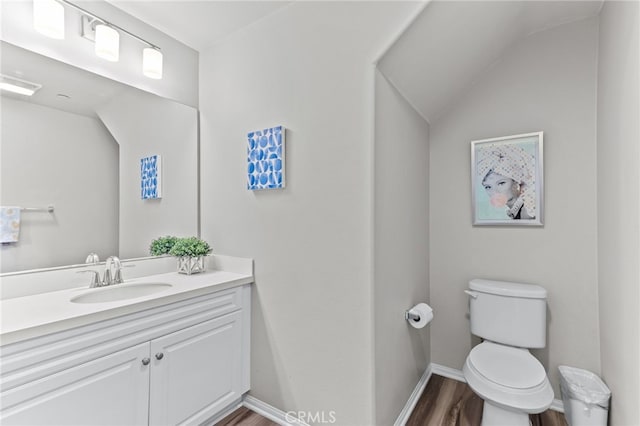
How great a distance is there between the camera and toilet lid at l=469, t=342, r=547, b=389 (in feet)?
5.02

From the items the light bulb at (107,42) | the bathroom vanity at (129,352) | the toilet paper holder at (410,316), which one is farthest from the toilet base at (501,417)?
the light bulb at (107,42)

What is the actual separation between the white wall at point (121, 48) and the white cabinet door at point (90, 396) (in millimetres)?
1542

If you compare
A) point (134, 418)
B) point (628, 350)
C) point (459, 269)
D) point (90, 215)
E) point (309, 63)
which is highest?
point (309, 63)

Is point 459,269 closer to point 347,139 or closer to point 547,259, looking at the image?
point 547,259

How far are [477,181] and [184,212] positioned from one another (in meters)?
2.10

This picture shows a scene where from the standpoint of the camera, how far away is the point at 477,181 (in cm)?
213

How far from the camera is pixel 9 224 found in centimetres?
141

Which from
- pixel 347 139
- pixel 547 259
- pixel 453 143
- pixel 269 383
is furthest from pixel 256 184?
pixel 547 259

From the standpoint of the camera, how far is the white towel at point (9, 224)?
4.55 ft

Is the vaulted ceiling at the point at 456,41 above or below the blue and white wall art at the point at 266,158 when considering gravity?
above

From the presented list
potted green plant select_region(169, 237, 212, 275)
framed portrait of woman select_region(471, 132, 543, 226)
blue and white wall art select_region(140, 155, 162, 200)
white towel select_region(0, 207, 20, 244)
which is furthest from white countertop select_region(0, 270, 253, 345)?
framed portrait of woman select_region(471, 132, 543, 226)

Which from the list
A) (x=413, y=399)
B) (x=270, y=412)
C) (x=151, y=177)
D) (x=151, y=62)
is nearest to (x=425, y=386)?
(x=413, y=399)

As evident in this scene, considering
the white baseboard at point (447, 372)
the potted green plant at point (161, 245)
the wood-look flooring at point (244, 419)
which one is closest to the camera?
the wood-look flooring at point (244, 419)

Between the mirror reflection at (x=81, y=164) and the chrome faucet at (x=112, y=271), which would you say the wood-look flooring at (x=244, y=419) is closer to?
the chrome faucet at (x=112, y=271)
